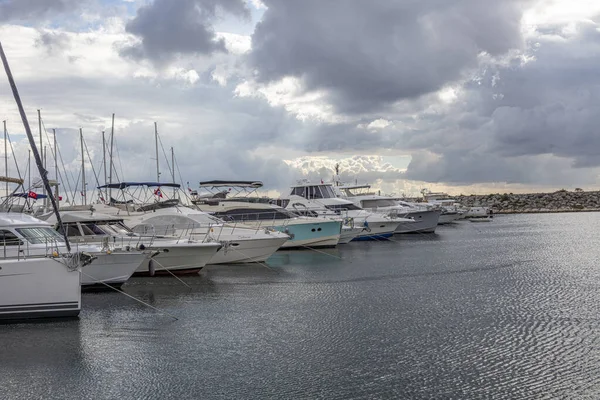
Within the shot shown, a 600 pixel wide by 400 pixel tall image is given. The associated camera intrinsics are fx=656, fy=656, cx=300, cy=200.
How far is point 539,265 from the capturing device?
3472 cm

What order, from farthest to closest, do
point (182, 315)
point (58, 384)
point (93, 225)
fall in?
1. point (93, 225)
2. point (182, 315)
3. point (58, 384)

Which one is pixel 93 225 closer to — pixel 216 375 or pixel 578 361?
pixel 216 375

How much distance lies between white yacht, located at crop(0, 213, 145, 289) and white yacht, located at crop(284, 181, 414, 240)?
27.3 meters

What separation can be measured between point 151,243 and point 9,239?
670cm

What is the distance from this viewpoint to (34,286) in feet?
61.0

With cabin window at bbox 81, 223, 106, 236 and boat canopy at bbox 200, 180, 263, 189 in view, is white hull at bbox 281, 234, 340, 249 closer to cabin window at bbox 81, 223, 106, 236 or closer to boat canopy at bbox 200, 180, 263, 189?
boat canopy at bbox 200, 180, 263, 189

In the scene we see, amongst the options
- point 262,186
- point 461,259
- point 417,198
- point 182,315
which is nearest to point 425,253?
point 461,259

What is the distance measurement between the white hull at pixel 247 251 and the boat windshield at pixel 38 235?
11631mm

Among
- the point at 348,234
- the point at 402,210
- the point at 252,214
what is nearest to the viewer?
the point at 252,214

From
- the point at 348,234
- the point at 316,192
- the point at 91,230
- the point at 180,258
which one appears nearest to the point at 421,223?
the point at 316,192

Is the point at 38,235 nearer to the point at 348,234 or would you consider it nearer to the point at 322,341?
the point at 322,341

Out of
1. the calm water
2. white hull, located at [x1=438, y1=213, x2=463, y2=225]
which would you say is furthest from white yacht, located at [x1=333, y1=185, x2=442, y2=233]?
the calm water

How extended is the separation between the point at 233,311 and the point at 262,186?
29232 mm

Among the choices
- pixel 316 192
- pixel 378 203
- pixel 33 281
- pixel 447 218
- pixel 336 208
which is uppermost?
pixel 316 192
